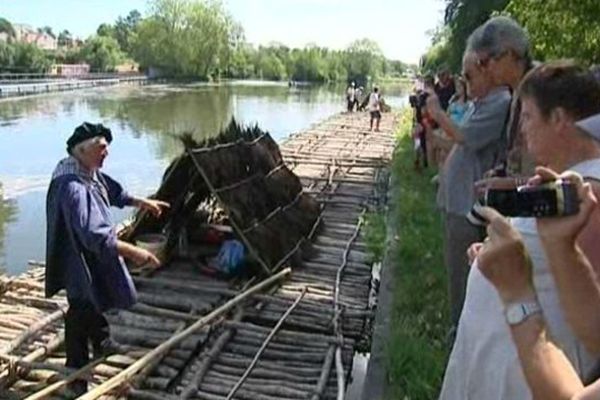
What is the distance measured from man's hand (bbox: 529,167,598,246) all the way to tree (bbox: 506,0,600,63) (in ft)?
14.9

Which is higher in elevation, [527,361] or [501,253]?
[501,253]

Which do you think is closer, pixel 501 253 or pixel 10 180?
pixel 501 253

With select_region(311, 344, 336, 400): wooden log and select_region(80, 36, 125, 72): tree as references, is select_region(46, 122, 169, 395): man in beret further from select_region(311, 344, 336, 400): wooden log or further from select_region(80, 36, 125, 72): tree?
select_region(80, 36, 125, 72): tree

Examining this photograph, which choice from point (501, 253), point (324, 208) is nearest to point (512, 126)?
point (501, 253)

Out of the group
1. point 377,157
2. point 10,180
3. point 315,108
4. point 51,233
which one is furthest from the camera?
point 315,108

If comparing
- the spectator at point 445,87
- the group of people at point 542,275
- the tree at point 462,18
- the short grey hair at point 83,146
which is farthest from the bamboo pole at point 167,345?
the tree at point 462,18

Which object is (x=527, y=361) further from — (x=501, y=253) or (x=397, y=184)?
(x=397, y=184)

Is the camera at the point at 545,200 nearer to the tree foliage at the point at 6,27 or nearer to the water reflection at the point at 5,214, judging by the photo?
the water reflection at the point at 5,214

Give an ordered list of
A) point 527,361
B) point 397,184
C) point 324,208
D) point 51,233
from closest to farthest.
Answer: point 527,361 < point 51,233 < point 324,208 < point 397,184

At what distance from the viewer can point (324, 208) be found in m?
9.65

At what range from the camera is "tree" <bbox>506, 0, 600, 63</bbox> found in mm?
6098

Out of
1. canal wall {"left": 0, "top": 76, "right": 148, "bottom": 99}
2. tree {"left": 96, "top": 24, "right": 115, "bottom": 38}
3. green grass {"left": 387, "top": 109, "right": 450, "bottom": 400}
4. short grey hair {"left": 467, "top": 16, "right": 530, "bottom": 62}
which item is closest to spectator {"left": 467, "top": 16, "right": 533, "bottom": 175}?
short grey hair {"left": 467, "top": 16, "right": 530, "bottom": 62}

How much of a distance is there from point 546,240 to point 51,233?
320 centimetres

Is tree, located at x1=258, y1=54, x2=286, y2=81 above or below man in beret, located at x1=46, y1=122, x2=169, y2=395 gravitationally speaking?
below
